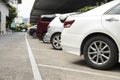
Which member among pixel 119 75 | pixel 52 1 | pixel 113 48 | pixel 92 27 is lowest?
pixel 119 75

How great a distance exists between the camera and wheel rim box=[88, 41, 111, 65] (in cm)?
694

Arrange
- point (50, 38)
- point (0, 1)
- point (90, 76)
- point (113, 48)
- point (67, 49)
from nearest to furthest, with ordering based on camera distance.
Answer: point (90, 76), point (113, 48), point (67, 49), point (50, 38), point (0, 1)

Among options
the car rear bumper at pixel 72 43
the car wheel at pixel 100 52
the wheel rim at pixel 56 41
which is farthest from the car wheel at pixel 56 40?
the car wheel at pixel 100 52

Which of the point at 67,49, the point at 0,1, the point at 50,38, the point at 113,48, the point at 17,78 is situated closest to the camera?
the point at 17,78

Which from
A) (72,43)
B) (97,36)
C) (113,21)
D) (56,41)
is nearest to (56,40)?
(56,41)

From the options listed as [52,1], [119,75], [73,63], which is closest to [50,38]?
[73,63]

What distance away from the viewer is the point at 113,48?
681cm

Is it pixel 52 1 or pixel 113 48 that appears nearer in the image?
pixel 113 48

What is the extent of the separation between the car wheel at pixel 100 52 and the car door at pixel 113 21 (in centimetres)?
22

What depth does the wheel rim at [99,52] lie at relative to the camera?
6.94 metres

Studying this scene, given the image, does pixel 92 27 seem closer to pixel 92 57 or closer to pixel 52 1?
pixel 92 57

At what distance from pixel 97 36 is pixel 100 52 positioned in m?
0.38

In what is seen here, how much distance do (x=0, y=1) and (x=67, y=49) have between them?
161ft

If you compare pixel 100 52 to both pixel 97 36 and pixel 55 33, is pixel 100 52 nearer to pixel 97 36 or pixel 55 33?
pixel 97 36
